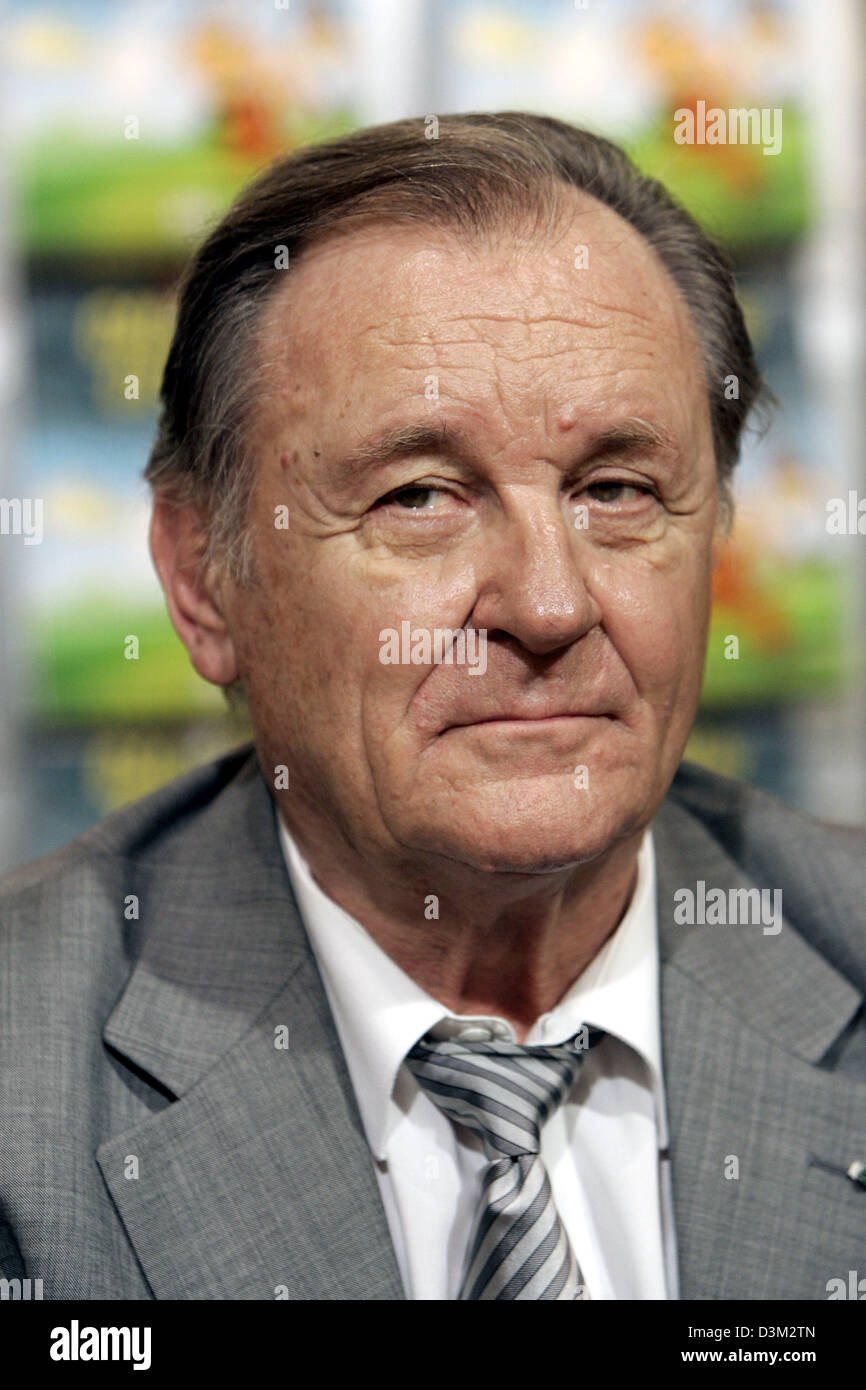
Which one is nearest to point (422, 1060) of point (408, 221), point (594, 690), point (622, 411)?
point (594, 690)

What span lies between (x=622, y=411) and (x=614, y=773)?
0.39 meters

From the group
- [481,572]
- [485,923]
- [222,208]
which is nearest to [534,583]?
[481,572]

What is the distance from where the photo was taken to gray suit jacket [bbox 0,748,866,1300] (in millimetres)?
1466

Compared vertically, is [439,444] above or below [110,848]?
above

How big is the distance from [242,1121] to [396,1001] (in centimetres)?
21

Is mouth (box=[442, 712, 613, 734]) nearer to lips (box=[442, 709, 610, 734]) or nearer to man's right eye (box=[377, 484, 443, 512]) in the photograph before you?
lips (box=[442, 709, 610, 734])

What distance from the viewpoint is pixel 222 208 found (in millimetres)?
2770

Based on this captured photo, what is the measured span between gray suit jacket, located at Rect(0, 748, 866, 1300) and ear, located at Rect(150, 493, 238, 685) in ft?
0.60

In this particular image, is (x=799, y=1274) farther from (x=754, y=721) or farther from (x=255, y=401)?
(x=754, y=721)

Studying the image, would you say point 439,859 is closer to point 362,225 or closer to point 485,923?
point 485,923

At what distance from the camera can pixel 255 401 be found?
5.39ft

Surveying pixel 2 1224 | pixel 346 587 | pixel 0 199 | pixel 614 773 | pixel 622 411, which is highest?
pixel 0 199

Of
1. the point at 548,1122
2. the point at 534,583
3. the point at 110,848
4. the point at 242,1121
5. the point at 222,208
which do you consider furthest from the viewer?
the point at 222,208

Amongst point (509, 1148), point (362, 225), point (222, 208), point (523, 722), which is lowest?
point (509, 1148)
